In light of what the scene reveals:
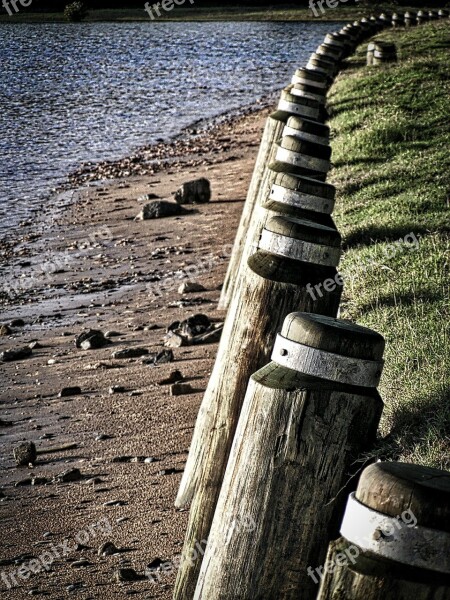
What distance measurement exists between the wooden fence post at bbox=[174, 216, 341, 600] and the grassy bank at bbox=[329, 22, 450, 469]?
53 centimetres

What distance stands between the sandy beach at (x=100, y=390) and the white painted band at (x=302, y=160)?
1758 mm

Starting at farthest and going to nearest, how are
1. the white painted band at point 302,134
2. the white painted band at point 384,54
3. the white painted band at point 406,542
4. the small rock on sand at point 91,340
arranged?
the white painted band at point 384,54, the small rock on sand at point 91,340, the white painted band at point 302,134, the white painted band at point 406,542

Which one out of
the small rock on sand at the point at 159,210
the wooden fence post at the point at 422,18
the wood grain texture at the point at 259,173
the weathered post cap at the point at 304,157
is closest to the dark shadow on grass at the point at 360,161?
the wood grain texture at the point at 259,173

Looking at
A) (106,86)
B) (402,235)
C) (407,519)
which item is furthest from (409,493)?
(106,86)

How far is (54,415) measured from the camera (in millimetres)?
6836

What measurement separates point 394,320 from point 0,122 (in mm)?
19351

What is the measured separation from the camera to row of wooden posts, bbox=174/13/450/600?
202 centimetres

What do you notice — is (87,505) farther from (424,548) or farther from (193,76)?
(193,76)

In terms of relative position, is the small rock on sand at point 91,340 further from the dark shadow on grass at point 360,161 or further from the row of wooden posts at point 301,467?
the row of wooden posts at point 301,467

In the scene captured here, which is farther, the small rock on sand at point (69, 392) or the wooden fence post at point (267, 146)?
the wooden fence post at point (267, 146)

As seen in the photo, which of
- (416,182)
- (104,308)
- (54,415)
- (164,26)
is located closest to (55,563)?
(54,415)

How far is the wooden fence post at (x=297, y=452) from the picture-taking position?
8.40ft

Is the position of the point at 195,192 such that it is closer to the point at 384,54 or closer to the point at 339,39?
the point at 384,54

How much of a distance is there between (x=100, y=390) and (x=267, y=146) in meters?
2.16
